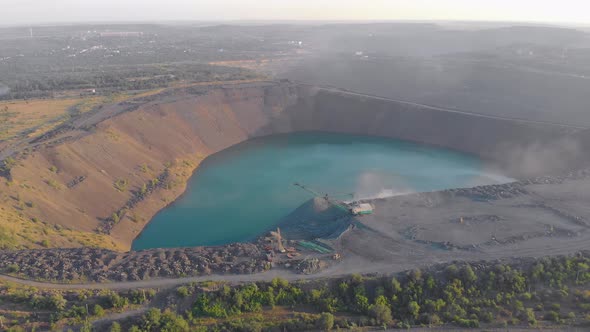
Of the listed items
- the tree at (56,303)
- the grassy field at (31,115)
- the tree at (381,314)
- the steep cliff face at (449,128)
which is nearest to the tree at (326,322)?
the tree at (381,314)

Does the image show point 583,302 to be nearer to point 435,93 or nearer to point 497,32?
point 435,93

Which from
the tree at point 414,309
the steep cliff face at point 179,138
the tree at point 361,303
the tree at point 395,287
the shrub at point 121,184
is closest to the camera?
the tree at point 414,309


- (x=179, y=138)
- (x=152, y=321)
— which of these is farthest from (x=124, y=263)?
(x=179, y=138)

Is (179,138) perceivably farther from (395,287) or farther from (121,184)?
(395,287)

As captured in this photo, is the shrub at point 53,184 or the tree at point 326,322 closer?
the tree at point 326,322

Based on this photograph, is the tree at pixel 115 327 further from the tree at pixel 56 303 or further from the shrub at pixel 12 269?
the shrub at pixel 12 269

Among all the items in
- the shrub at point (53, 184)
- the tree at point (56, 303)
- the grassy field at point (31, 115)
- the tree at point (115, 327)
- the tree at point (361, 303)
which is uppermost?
the grassy field at point (31, 115)

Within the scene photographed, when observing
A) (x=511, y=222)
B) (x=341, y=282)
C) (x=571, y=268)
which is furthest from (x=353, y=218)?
(x=571, y=268)
